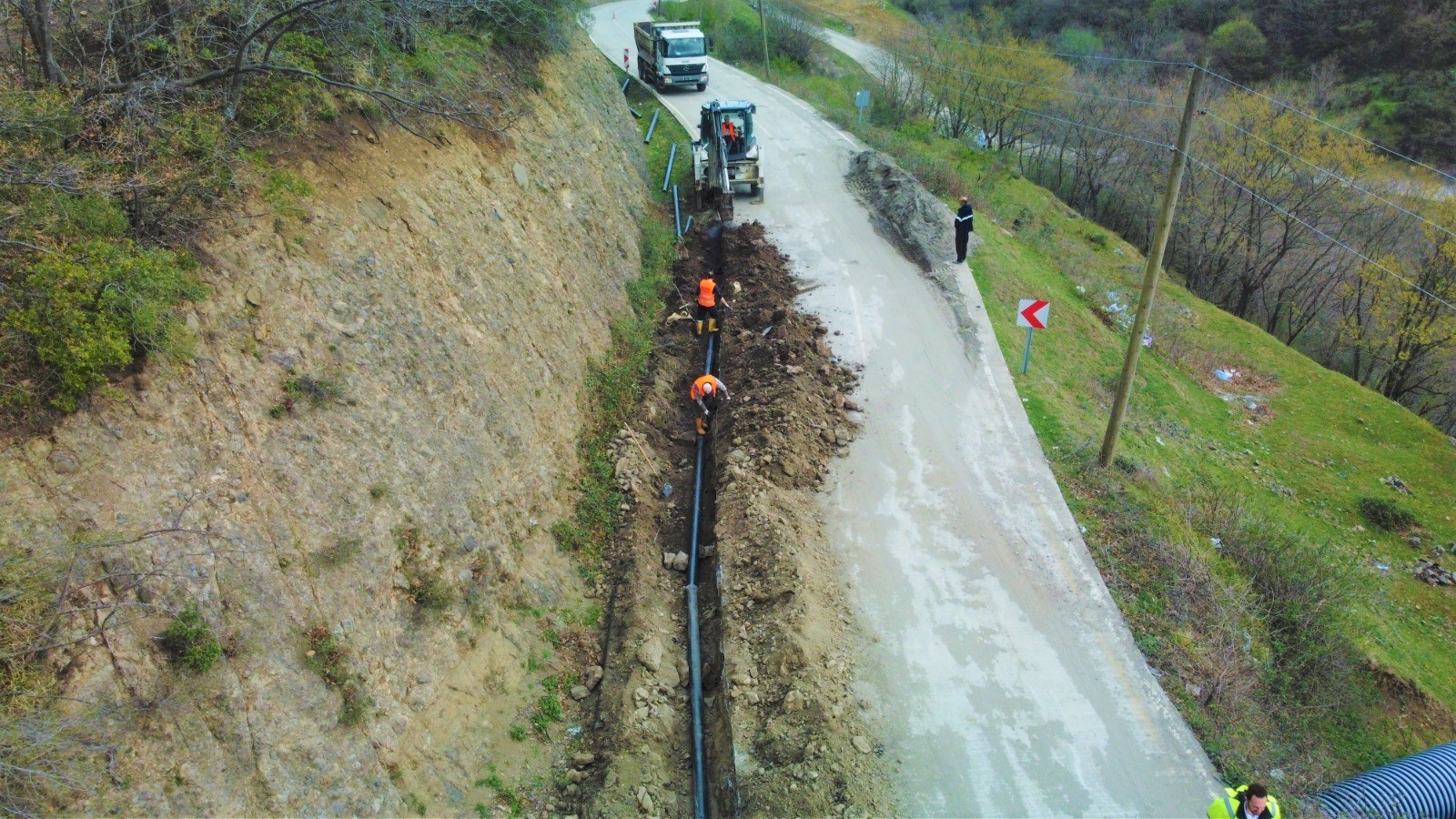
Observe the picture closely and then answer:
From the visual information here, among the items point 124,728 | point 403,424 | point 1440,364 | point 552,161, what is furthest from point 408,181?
point 1440,364

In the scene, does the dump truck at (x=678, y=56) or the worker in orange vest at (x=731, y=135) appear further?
the dump truck at (x=678, y=56)

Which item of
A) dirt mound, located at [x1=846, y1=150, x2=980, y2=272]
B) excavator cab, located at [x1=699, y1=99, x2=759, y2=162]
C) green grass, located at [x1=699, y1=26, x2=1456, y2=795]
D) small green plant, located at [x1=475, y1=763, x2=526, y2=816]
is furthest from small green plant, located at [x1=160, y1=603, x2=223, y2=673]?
excavator cab, located at [x1=699, y1=99, x2=759, y2=162]

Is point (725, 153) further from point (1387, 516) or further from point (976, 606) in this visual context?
point (1387, 516)

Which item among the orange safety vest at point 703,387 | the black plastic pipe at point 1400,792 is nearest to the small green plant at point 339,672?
the orange safety vest at point 703,387

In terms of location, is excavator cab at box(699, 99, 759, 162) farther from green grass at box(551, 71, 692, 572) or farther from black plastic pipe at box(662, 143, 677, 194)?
green grass at box(551, 71, 692, 572)

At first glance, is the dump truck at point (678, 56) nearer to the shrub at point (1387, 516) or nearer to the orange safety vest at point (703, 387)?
the orange safety vest at point (703, 387)

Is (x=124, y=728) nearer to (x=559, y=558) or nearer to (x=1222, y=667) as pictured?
(x=559, y=558)

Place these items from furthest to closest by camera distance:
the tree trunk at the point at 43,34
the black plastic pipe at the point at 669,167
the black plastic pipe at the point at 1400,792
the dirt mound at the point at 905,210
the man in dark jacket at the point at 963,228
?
the black plastic pipe at the point at 669,167 → the dirt mound at the point at 905,210 → the man in dark jacket at the point at 963,228 → the black plastic pipe at the point at 1400,792 → the tree trunk at the point at 43,34

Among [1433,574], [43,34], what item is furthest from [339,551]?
[1433,574]
